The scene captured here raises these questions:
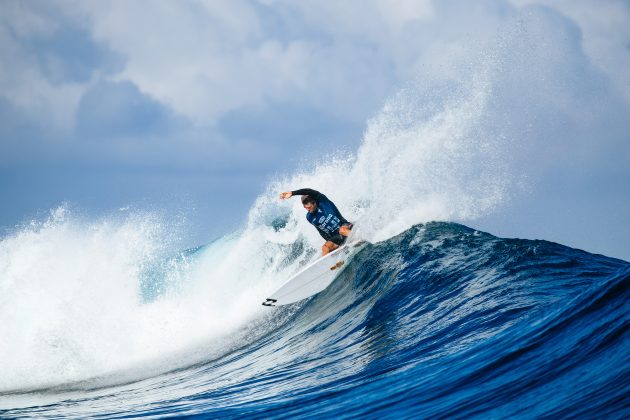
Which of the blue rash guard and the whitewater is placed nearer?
the whitewater

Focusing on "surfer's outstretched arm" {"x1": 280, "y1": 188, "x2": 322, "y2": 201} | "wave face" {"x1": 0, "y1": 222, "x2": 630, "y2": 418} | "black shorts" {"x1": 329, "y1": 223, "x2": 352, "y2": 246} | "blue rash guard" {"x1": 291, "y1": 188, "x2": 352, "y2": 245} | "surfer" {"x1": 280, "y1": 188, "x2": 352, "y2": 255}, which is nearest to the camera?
"wave face" {"x1": 0, "y1": 222, "x2": 630, "y2": 418}

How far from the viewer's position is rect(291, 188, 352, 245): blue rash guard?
9.34 m

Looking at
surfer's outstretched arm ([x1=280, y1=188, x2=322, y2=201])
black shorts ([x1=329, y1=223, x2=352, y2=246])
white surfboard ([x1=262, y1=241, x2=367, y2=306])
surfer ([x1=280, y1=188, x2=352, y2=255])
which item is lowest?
white surfboard ([x1=262, y1=241, x2=367, y2=306])

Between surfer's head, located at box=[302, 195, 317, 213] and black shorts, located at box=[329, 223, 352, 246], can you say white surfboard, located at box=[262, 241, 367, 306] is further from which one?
surfer's head, located at box=[302, 195, 317, 213]

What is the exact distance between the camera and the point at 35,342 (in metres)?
9.35

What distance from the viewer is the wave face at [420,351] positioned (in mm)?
4141

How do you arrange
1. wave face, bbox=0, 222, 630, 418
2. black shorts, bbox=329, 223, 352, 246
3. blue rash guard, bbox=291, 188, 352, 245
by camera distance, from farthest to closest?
black shorts, bbox=329, 223, 352, 246 < blue rash guard, bbox=291, 188, 352, 245 < wave face, bbox=0, 222, 630, 418

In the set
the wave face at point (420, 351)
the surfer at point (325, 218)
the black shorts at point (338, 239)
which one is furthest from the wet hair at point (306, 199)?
the wave face at point (420, 351)

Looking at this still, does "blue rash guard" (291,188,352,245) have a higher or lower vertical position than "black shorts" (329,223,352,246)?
higher

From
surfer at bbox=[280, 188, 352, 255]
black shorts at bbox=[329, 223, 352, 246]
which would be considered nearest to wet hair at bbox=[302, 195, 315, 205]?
surfer at bbox=[280, 188, 352, 255]

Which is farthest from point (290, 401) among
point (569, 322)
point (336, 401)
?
point (569, 322)

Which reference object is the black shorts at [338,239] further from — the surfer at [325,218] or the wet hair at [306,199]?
the wet hair at [306,199]

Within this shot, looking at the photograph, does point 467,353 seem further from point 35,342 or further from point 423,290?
point 35,342

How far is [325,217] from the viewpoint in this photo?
9484 millimetres
